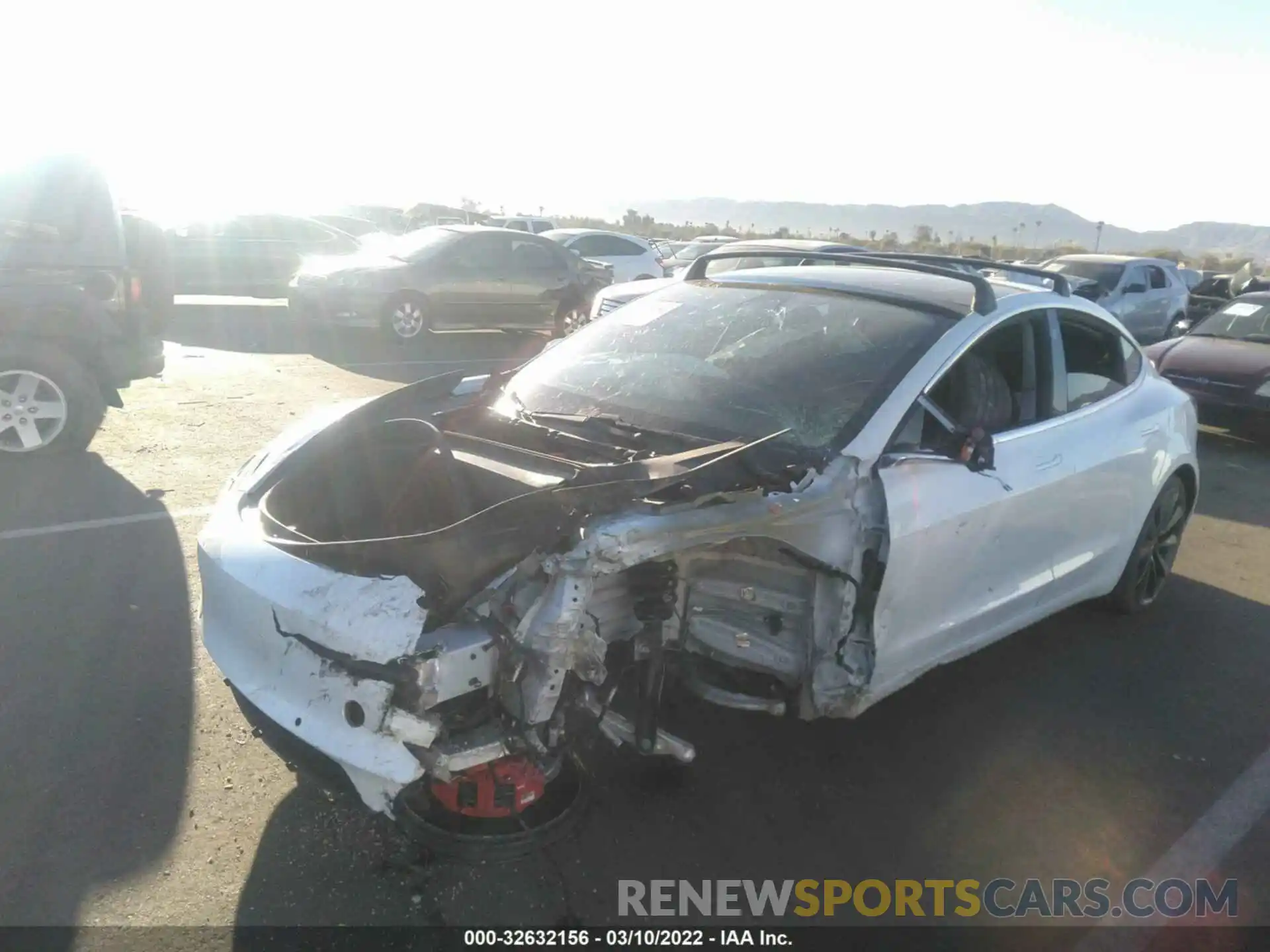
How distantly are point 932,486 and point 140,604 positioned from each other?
344 cm

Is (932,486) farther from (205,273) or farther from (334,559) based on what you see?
(205,273)

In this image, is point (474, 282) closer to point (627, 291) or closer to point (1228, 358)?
point (627, 291)

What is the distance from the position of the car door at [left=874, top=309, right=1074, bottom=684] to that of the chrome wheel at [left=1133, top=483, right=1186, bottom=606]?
3.33 feet

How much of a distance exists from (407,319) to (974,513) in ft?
34.8

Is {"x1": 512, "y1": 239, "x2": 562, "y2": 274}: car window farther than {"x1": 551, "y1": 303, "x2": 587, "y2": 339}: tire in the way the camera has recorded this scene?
No

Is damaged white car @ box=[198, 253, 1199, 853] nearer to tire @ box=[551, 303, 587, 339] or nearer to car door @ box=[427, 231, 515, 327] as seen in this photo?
car door @ box=[427, 231, 515, 327]

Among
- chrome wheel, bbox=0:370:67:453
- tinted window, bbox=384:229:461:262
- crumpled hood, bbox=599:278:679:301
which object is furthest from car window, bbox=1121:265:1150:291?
chrome wheel, bbox=0:370:67:453

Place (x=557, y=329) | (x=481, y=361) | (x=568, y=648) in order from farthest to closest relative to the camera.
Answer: (x=557, y=329) → (x=481, y=361) → (x=568, y=648)

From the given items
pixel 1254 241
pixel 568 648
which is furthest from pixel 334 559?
pixel 1254 241

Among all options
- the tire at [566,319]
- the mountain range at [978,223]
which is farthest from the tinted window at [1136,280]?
the mountain range at [978,223]

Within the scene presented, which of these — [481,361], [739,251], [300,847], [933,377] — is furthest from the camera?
[481,361]

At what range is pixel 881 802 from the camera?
A: 3.42m

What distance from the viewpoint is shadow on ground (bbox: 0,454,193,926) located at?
2.87m

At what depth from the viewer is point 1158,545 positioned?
5.19 meters
